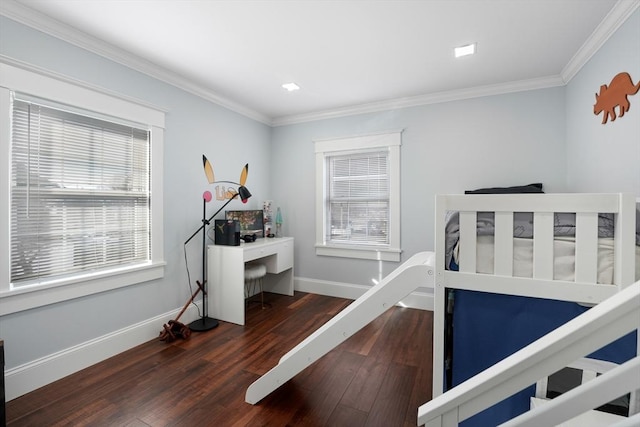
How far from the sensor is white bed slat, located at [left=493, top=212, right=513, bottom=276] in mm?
1258

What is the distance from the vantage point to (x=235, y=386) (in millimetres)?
1938

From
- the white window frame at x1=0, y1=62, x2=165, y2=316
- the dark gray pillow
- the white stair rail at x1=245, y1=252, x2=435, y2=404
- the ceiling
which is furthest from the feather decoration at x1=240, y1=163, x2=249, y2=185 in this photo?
the dark gray pillow

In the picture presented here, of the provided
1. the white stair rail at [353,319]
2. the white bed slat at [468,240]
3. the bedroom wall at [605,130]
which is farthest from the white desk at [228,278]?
the bedroom wall at [605,130]

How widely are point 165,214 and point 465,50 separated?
9.98 feet

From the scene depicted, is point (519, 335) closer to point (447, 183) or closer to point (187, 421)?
point (187, 421)

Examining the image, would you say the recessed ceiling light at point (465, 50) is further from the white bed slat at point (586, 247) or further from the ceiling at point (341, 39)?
the white bed slat at point (586, 247)

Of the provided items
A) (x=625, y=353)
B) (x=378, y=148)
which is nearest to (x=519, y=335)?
(x=625, y=353)

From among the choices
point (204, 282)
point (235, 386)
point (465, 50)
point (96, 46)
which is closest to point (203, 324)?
point (204, 282)

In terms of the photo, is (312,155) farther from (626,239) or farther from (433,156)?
(626,239)

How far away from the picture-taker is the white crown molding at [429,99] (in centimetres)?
286

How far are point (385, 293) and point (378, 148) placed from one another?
2426mm

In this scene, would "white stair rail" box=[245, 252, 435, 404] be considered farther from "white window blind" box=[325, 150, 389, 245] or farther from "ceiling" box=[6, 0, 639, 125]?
"white window blind" box=[325, 150, 389, 245]

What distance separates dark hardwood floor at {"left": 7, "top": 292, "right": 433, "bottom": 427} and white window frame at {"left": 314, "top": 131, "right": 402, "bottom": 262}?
3.48ft

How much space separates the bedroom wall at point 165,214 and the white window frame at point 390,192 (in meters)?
0.95
